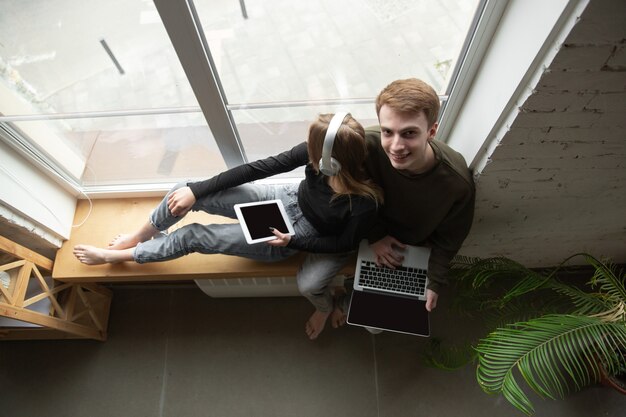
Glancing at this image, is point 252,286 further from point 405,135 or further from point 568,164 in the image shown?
point 568,164

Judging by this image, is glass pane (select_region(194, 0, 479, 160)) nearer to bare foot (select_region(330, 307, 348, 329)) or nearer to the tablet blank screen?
the tablet blank screen

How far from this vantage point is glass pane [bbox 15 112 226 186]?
1.69 m

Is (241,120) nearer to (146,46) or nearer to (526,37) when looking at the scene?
(146,46)

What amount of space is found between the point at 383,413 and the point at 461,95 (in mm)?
1390

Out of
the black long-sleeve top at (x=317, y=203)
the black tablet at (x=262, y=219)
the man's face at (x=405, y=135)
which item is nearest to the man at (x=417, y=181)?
the man's face at (x=405, y=135)

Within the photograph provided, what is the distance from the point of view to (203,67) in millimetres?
1334

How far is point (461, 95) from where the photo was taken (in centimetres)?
147

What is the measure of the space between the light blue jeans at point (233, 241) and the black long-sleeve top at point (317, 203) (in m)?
0.06

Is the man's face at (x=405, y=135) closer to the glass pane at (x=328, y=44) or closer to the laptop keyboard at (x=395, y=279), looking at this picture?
the glass pane at (x=328, y=44)

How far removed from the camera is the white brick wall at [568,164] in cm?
99

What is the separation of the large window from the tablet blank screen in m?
0.31

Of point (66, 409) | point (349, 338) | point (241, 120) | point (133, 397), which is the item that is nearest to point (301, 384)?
point (349, 338)

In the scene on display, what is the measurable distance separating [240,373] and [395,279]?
3.02 ft

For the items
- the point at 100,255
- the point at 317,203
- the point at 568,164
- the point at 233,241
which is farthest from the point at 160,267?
the point at 568,164
